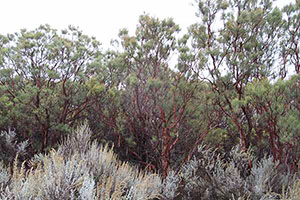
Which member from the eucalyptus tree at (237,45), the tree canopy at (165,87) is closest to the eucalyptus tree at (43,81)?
the tree canopy at (165,87)

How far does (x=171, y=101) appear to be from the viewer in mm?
7652

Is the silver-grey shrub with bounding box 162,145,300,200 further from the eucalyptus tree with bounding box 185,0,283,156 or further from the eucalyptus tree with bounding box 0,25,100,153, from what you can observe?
the eucalyptus tree with bounding box 0,25,100,153

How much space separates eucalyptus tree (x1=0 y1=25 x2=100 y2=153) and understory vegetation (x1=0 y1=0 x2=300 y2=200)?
0.12 ft

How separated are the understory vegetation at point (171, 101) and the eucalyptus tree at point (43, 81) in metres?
0.04

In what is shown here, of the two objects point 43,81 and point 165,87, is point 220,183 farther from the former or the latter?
point 43,81

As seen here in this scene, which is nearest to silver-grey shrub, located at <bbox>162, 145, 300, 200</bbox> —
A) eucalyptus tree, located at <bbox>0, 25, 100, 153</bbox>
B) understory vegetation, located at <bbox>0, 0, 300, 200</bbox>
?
understory vegetation, located at <bbox>0, 0, 300, 200</bbox>

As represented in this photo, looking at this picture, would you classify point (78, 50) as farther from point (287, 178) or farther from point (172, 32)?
point (287, 178)

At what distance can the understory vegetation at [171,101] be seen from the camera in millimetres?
5785

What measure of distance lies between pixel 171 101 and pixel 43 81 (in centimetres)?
407

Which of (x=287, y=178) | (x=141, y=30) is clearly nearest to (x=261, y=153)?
(x=287, y=178)

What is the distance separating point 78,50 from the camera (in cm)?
850

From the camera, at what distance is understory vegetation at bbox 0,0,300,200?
19.0 ft

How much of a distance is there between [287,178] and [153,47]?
4787mm

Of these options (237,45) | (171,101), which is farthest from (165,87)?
(237,45)
